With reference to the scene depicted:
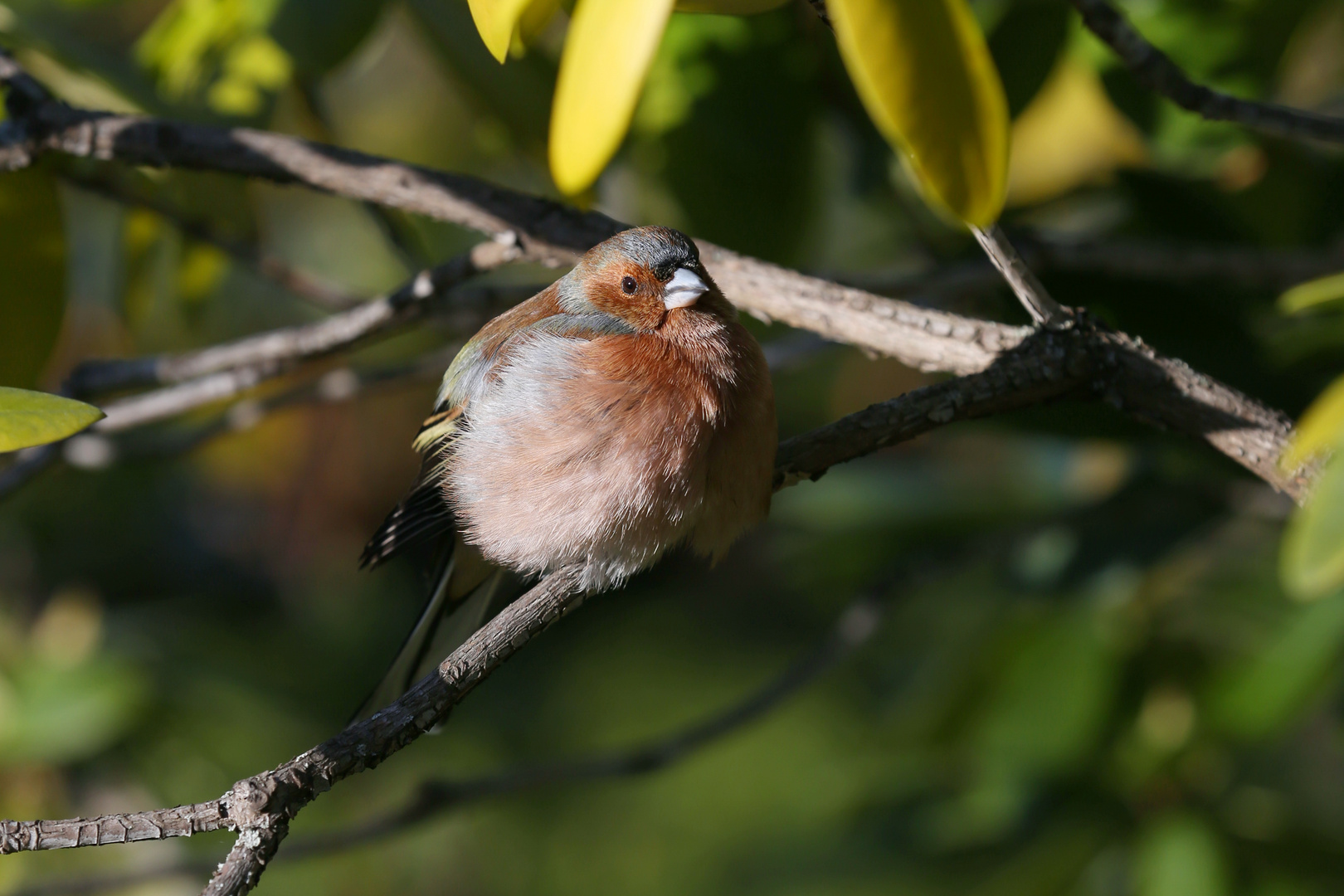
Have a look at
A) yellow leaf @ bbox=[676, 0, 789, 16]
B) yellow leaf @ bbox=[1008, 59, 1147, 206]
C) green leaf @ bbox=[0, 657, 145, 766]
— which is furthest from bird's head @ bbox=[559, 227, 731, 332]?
green leaf @ bbox=[0, 657, 145, 766]

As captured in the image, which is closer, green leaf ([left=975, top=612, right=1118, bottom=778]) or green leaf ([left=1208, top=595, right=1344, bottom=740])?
green leaf ([left=1208, top=595, right=1344, bottom=740])

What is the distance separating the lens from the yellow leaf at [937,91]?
38.5 inches

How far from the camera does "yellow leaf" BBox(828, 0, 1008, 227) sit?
3.21 ft

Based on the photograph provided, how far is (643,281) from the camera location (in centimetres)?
257

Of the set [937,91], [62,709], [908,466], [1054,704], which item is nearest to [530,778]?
[1054,704]

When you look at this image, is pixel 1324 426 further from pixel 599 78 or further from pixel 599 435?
pixel 599 435

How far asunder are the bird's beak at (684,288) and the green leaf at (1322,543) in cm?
164

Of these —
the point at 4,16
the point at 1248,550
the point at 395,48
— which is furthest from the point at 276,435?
the point at 1248,550

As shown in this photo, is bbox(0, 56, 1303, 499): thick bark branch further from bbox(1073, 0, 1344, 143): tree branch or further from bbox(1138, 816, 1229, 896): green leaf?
bbox(1138, 816, 1229, 896): green leaf

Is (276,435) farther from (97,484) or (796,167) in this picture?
(796,167)

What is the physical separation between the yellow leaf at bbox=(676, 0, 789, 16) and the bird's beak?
3.68ft

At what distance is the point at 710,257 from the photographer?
97.0 inches

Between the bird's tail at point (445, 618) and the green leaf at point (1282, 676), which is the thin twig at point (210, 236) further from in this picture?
the green leaf at point (1282, 676)

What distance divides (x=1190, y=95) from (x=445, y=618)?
2.11 meters
